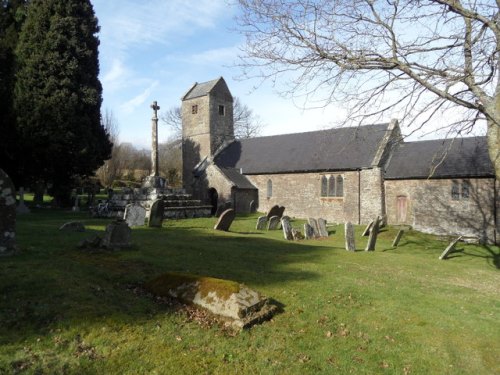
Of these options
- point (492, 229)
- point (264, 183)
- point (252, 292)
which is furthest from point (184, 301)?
point (264, 183)

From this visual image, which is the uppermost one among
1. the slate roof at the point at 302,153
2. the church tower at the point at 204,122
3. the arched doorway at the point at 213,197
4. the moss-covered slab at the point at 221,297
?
the church tower at the point at 204,122

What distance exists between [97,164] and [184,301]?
2412 cm

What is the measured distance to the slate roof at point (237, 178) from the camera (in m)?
33.6

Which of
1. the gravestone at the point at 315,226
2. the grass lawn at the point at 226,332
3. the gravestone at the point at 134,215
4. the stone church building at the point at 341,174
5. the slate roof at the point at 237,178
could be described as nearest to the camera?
the grass lawn at the point at 226,332

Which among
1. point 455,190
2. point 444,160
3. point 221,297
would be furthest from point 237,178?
point 221,297

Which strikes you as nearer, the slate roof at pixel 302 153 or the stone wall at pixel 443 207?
the stone wall at pixel 443 207

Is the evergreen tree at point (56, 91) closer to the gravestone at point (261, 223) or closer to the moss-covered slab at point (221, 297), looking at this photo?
the gravestone at point (261, 223)

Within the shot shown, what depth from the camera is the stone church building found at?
24703 millimetres

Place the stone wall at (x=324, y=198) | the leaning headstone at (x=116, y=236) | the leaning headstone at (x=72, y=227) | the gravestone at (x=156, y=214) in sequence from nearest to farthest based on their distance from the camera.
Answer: the leaning headstone at (x=116, y=236), the leaning headstone at (x=72, y=227), the gravestone at (x=156, y=214), the stone wall at (x=324, y=198)

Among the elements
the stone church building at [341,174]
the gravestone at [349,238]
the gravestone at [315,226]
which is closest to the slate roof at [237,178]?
the stone church building at [341,174]

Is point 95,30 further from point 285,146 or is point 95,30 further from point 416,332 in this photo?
point 416,332

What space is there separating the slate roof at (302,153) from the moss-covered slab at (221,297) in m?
21.6

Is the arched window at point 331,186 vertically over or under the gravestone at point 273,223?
over

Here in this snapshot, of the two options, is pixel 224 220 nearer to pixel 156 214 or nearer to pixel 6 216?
pixel 156 214
